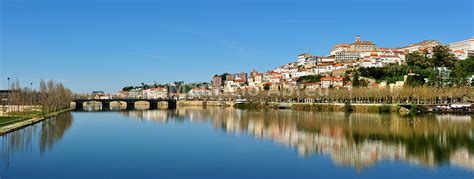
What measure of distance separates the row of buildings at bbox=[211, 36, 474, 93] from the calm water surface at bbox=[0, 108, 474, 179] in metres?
45.5

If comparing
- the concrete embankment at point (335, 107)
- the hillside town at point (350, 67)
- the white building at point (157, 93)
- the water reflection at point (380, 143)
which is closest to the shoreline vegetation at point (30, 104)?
the water reflection at point (380, 143)

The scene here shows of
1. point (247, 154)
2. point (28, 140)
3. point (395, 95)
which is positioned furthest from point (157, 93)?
point (247, 154)

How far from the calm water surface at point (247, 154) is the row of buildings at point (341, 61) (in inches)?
1790

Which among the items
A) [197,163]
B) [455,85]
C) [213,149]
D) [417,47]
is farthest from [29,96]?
[417,47]

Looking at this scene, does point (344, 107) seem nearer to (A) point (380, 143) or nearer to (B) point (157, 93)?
(A) point (380, 143)

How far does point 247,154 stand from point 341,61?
3002 inches

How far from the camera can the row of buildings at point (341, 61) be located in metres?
78.4

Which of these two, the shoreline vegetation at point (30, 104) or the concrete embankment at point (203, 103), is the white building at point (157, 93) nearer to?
the concrete embankment at point (203, 103)

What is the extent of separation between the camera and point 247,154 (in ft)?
60.0

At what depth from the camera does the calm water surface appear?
46.8 ft

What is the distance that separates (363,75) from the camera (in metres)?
72.4

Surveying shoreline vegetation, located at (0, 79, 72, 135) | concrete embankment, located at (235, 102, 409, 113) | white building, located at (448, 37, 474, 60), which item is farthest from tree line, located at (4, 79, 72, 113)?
white building, located at (448, 37, 474, 60)

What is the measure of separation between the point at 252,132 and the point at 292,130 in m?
2.38

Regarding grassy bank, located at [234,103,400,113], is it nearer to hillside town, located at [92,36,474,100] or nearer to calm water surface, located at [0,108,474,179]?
hillside town, located at [92,36,474,100]
